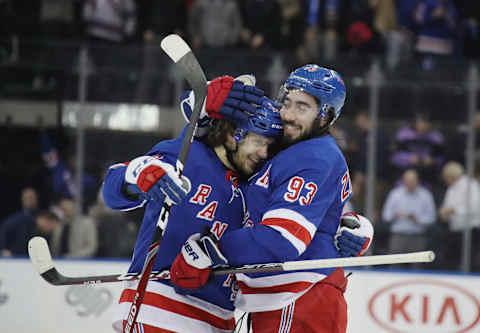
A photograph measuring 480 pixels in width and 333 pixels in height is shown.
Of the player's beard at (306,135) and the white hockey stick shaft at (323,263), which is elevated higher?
the player's beard at (306,135)

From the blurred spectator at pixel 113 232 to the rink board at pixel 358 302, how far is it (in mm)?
408

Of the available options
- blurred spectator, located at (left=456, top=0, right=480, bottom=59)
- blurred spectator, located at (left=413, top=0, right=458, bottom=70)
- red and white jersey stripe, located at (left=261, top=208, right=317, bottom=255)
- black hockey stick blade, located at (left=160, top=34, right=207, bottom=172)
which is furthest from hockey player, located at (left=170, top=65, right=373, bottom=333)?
blurred spectator, located at (left=456, top=0, right=480, bottom=59)

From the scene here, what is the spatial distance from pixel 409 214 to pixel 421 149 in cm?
45

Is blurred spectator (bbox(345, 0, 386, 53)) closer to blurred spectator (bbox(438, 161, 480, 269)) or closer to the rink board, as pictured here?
blurred spectator (bbox(438, 161, 480, 269))

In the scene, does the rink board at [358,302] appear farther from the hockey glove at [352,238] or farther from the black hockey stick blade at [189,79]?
the black hockey stick blade at [189,79]

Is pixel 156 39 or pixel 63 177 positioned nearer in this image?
pixel 63 177

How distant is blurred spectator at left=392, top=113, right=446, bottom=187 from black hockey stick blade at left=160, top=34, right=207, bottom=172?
3.64 m

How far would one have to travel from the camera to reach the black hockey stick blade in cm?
220

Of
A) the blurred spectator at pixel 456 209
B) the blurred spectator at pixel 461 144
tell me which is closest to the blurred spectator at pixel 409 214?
the blurred spectator at pixel 456 209

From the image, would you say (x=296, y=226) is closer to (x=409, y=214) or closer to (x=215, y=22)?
(x=409, y=214)

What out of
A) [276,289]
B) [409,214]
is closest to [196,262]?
[276,289]

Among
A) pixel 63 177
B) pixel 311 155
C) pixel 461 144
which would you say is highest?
pixel 311 155

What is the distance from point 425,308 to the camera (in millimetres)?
5070

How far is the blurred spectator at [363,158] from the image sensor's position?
579 centimetres
